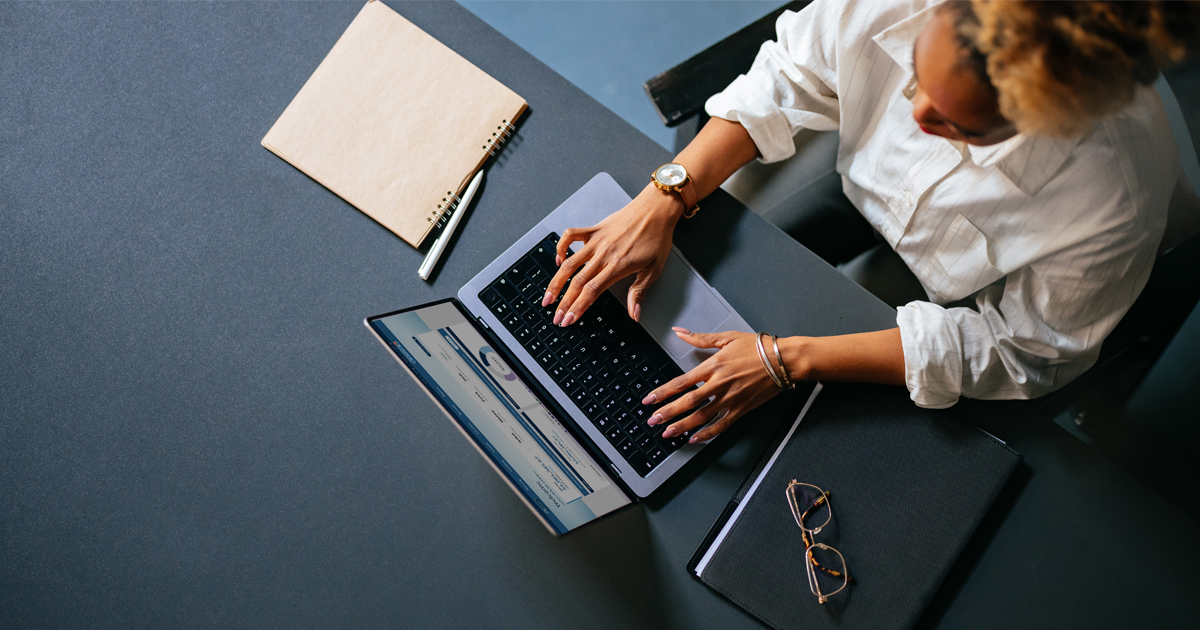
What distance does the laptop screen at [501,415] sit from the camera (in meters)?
→ 0.71

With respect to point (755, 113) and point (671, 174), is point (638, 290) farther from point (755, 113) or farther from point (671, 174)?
point (755, 113)

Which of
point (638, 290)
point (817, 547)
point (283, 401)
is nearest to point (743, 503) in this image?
point (817, 547)

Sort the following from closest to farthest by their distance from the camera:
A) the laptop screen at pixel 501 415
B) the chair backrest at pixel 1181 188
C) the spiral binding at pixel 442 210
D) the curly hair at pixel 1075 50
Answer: the curly hair at pixel 1075 50
the laptop screen at pixel 501 415
the chair backrest at pixel 1181 188
the spiral binding at pixel 442 210

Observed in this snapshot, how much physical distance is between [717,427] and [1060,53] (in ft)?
1.77

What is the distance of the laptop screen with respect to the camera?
0.71 meters

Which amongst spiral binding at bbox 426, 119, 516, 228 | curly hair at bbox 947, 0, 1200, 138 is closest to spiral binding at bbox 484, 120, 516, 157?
spiral binding at bbox 426, 119, 516, 228

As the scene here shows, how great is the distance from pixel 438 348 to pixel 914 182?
0.70 m

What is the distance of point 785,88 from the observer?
36.7 inches

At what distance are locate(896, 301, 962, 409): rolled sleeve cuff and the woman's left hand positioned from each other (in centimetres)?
17

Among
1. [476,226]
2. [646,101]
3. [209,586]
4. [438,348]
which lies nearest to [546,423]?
[438,348]

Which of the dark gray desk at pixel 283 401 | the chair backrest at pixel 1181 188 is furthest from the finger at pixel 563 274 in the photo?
the chair backrest at pixel 1181 188

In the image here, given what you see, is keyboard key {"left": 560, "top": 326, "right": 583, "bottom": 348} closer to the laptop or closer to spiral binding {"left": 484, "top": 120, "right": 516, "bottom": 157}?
the laptop

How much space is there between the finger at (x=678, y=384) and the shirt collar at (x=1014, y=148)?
0.43 metres

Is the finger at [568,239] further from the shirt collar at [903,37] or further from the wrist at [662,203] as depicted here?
the shirt collar at [903,37]
